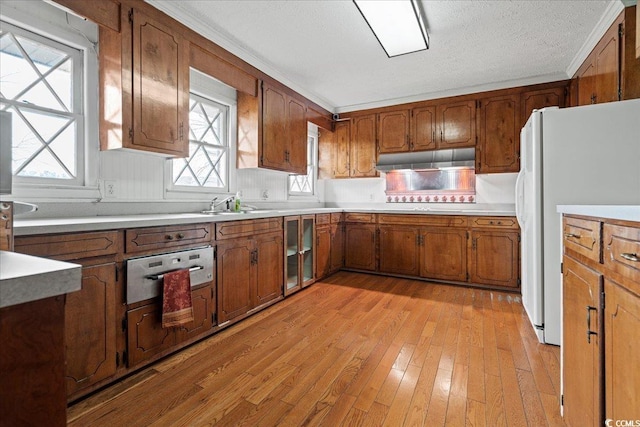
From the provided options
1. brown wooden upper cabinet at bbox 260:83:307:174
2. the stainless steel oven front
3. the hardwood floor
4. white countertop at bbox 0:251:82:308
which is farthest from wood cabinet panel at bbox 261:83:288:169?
white countertop at bbox 0:251:82:308

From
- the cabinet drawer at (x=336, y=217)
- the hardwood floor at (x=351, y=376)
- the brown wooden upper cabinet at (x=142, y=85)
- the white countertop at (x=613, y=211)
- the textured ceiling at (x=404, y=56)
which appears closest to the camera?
the white countertop at (x=613, y=211)

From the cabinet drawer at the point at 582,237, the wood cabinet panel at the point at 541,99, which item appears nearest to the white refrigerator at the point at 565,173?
the cabinet drawer at the point at 582,237

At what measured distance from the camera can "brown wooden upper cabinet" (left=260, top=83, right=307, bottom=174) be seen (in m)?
3.38

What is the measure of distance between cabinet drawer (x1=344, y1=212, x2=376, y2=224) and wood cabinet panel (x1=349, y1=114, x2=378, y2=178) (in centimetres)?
72

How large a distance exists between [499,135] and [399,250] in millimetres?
1913

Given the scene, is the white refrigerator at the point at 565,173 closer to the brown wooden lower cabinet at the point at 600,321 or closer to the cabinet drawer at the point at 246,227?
the brown wooden lower cabinet at the point at 600,321

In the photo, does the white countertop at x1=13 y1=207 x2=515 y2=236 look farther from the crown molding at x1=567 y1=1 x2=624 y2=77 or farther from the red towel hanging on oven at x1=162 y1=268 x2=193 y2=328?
the crown molding at x1=567 y1=1 x2=624 y2=77

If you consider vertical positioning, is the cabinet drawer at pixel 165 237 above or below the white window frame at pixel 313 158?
below

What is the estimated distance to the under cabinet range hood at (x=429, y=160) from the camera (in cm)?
404

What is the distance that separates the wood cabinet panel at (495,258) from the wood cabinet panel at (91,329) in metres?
3.59

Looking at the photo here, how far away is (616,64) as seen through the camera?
2.43 meters

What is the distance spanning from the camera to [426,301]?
10.6 feet

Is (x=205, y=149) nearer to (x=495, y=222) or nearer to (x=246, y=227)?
(x=246, y=227)

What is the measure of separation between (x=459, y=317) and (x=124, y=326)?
261 cm
